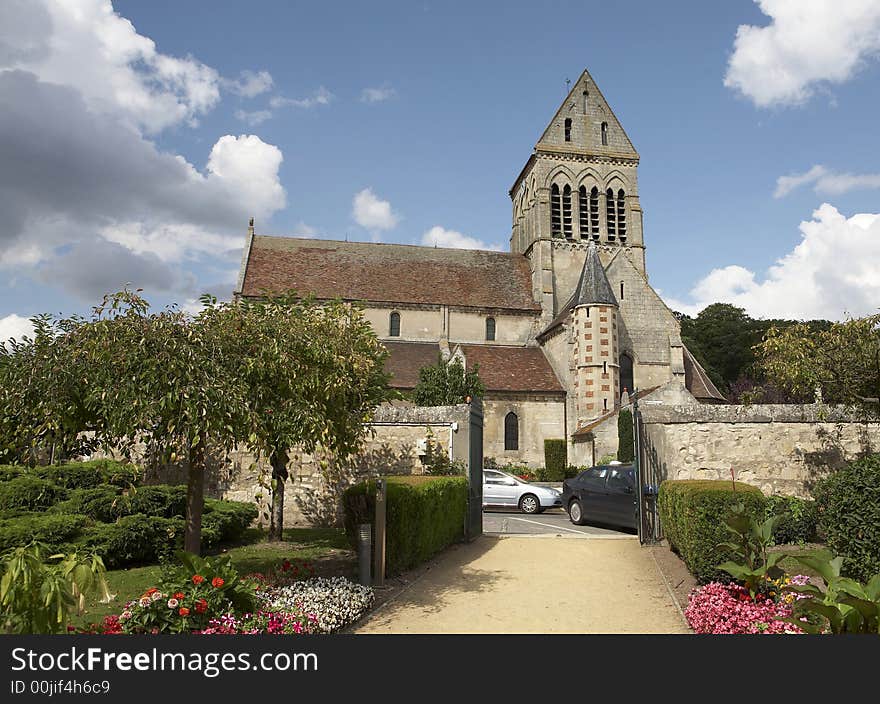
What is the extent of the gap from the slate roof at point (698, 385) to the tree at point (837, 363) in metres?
18.4

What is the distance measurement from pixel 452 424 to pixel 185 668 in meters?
9.83

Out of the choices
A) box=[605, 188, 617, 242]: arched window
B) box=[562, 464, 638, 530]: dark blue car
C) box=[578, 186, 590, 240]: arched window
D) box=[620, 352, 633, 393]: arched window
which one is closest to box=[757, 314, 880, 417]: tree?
box=[562, 464, 638, 530]: dark blue car

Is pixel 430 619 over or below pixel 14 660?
below

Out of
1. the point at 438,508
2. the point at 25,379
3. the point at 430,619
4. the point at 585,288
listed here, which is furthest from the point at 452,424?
the point at 585,288

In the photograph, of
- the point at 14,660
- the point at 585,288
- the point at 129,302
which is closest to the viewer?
the point at 14,660

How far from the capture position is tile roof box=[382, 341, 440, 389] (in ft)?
97.8

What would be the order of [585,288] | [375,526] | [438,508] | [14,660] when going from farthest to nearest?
[585,288] < [438,508] < [375,526] < [14,660]

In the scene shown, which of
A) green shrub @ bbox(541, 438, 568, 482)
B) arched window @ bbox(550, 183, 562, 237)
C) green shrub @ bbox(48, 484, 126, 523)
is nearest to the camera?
Result: green shrub @ bbox(48, 484, 126, 523)

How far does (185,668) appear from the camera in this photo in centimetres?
394

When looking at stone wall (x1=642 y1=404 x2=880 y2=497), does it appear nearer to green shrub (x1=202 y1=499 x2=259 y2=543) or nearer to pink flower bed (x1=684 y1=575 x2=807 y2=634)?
pink flower bed (x1=684 y1=575 x2=807 y2=634)

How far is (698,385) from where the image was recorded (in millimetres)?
31781

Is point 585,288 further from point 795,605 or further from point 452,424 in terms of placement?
point 795,605

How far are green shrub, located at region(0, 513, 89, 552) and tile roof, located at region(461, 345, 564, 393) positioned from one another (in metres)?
21.4

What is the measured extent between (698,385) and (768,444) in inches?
798
